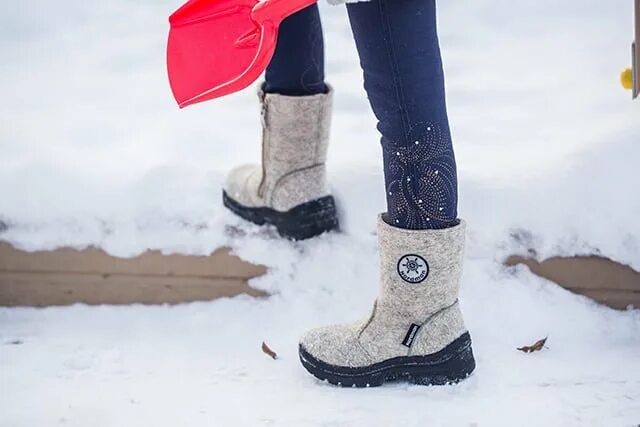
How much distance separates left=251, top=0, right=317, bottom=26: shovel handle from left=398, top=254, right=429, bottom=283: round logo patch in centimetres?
38

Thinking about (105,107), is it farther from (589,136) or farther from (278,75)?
(589,136)

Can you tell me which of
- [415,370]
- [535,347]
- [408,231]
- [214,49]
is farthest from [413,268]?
[214,49]

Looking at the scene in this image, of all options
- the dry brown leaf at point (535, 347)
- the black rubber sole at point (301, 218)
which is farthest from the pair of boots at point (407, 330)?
the black rubber sole at point (301, 218)

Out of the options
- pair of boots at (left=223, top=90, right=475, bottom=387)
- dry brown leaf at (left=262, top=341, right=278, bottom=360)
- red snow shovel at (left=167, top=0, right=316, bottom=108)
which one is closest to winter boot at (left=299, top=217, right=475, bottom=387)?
pair of boots at (left=223, top=90, right=475, bottom=387)

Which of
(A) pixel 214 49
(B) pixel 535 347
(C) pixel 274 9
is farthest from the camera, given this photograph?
(B) pixel 535 347

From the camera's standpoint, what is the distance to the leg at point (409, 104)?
1125 millimetres

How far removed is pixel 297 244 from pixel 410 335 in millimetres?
385

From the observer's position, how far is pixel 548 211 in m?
1.55

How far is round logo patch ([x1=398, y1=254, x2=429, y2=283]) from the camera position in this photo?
49.4 inches

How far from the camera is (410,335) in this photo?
1304mm

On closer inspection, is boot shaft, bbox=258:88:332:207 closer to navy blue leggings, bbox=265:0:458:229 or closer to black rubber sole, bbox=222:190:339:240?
black rubber sole, bbox=222:190:339:240

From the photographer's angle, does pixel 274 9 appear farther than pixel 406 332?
No

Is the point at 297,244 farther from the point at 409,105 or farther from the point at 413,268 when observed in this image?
the point at 409,105

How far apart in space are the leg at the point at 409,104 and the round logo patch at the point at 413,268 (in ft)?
0.15
